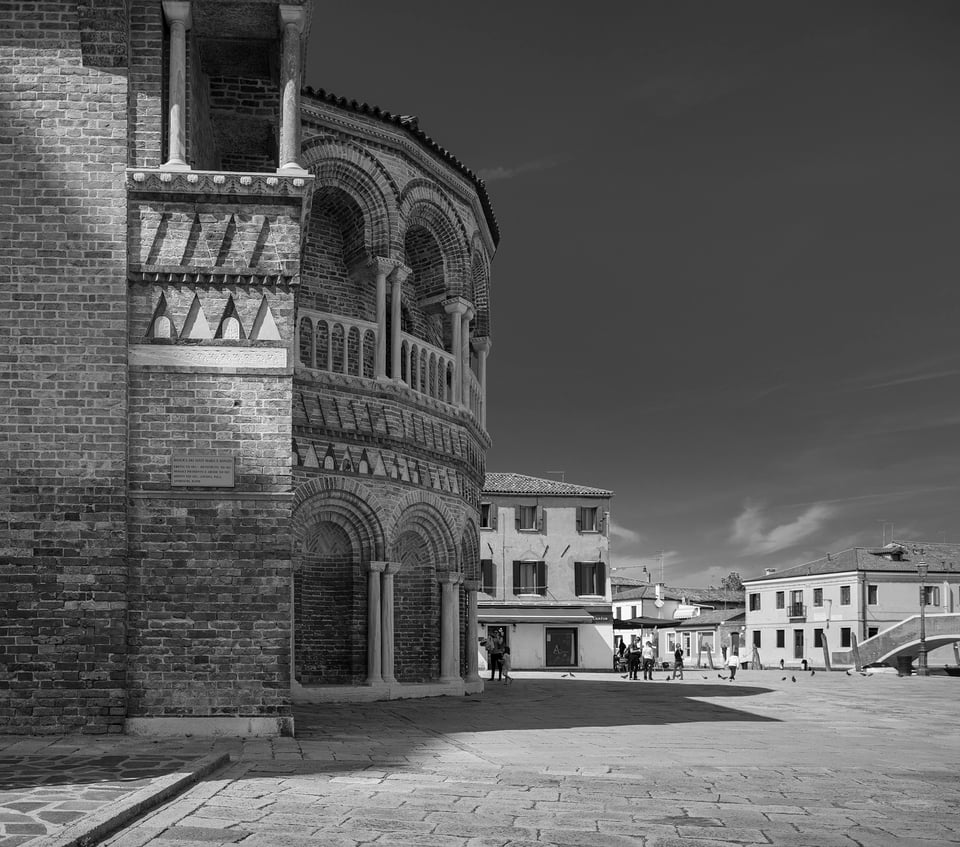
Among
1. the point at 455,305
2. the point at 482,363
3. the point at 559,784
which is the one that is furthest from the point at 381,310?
the point at 559,784

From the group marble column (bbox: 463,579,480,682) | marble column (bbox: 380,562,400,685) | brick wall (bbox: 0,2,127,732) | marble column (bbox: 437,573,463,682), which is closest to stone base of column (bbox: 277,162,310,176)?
brick wall (bbox: 0,2,127,732)

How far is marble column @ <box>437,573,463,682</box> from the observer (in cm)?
2103

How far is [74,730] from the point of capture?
11844 mm

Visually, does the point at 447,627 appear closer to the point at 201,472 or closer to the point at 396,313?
the point at 396,313

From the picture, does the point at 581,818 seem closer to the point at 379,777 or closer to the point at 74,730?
the point at 379,777

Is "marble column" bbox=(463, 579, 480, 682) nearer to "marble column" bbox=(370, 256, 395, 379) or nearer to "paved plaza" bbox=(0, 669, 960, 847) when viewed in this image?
"marble column" bbox=(370, 256, 395, 379)

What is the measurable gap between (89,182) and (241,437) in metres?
3.29

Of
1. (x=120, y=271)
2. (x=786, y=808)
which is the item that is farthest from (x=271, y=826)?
(x=120, y=271)

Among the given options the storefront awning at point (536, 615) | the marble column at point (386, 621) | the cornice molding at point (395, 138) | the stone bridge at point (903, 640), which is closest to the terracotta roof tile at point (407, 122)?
the cornice molding at point (395, 138)

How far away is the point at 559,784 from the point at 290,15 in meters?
9.15

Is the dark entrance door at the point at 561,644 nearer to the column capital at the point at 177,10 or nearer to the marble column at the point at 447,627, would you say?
the marble column at the point at 447,627

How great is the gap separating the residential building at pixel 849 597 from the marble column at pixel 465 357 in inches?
1652

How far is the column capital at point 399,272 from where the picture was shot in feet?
66.0

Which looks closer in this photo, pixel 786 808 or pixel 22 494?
pixel 786 808
